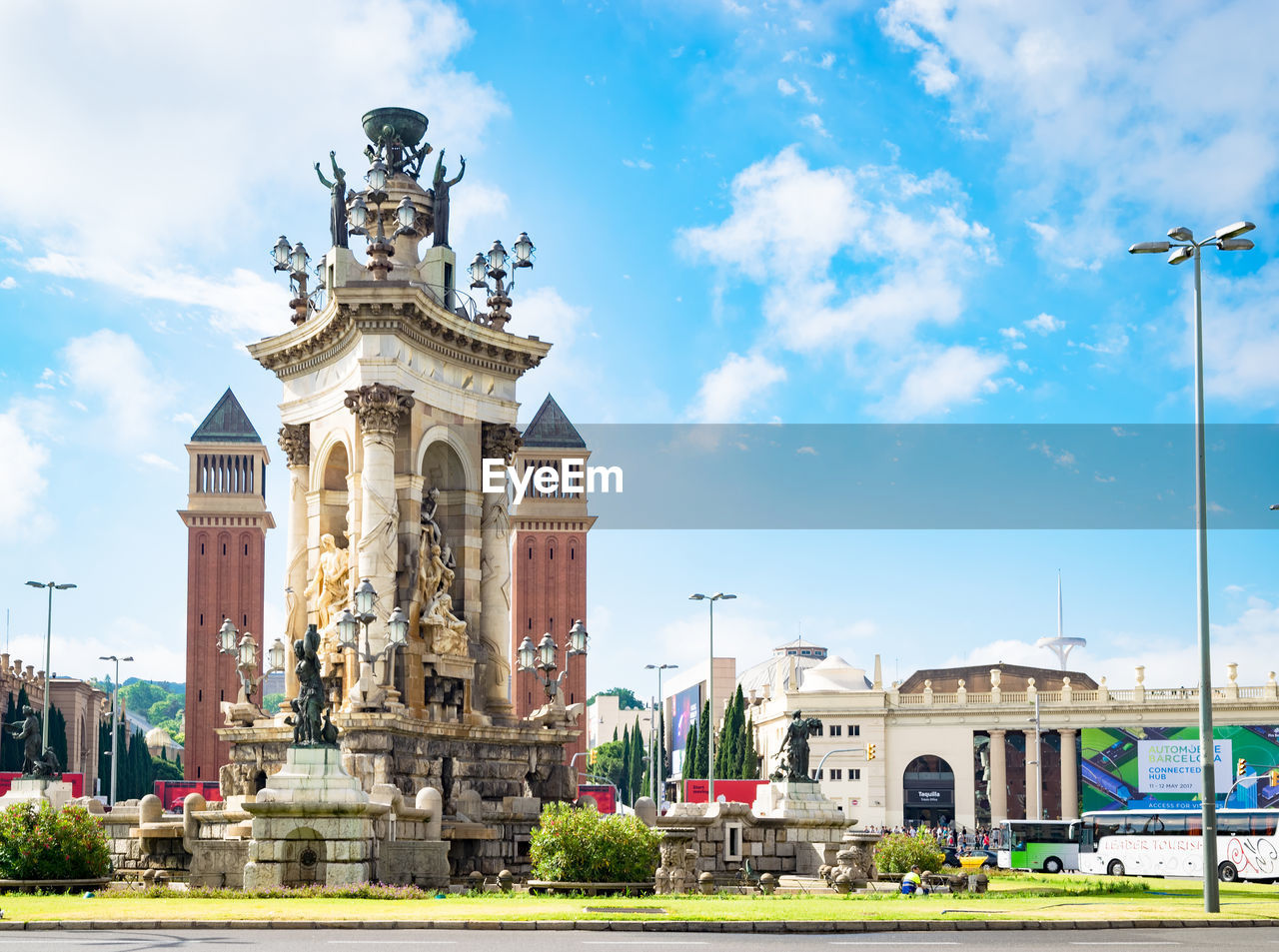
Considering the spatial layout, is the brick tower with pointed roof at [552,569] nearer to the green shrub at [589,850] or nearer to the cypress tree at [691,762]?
the cypress tree at [691,762]

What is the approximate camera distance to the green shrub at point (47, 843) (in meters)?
25.6

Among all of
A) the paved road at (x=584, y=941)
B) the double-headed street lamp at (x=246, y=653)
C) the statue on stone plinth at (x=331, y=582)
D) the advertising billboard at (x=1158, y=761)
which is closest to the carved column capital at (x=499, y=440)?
the statue on stone plinth at (x=331, y=582)

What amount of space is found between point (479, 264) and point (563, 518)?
72.7 meters

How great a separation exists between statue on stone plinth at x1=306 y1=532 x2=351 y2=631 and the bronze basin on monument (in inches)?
459

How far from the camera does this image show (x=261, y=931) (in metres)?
18.9

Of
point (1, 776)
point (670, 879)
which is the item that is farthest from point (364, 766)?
point (1, 776)

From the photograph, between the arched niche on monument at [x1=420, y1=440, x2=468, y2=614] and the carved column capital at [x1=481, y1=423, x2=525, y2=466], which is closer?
the arched niche on monument at [x1=420, y1=440, x2=468, y2=614]

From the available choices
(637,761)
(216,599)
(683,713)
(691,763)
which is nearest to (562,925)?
(691,763)

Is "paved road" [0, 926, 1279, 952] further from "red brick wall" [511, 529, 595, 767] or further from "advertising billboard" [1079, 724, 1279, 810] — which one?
"red brick wall" [511, 529, 595, 767]

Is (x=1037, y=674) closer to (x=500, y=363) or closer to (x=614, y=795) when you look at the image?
(x=614, y=795)

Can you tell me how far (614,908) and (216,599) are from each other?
344ft

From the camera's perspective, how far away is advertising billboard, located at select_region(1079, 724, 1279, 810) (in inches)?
4028

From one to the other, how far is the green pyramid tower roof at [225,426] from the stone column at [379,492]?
92.3 m

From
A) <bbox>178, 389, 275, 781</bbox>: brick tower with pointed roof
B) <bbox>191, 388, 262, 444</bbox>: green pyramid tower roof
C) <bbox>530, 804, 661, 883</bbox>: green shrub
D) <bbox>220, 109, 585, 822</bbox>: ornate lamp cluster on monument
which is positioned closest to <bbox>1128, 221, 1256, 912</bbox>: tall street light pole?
<bbox>530, 804, 661, 883</bbox>: green shrub
